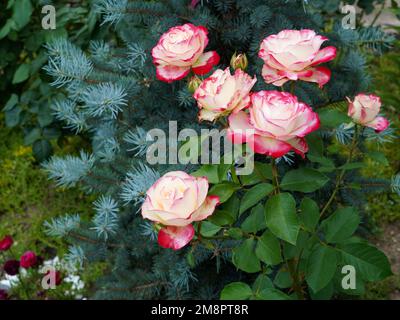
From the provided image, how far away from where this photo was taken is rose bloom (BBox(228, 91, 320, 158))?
1027 millimetres

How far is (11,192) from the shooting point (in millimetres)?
3049

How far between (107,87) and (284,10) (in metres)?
0.58

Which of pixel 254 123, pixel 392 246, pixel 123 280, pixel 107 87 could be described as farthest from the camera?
pixel 392 246

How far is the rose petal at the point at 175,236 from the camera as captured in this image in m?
Result: 1.07

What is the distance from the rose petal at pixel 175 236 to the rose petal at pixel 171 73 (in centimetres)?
34

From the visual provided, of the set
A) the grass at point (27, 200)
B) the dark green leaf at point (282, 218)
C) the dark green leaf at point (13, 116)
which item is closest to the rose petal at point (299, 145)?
the dark green leaf at point (282, 218)

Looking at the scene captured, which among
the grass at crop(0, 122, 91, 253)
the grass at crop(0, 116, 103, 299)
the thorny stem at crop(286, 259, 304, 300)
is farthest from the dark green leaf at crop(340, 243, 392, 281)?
the grass at crop(0, 122, 91, 253)

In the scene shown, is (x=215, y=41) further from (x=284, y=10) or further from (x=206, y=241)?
(x=206, y=241)

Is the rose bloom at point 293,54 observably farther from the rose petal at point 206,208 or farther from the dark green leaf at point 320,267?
the dark green leaf at point 320,267

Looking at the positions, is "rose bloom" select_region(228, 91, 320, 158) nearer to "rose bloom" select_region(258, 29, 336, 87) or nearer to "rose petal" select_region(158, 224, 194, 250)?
"rose bloom" select_region(258, 29, 336, 87)

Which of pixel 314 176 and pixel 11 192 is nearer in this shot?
pixel 314 176

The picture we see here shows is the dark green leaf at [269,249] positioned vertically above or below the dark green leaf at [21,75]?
above

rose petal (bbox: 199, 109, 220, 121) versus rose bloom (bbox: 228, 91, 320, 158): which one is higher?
rose bloom (bbox: 228, 91, 320, 158)
